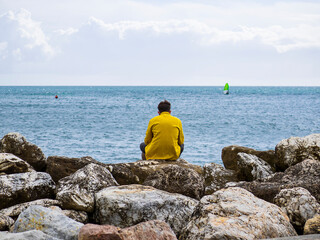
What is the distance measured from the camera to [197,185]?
6414mm

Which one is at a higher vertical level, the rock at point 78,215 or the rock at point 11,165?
the rock at point 11,165

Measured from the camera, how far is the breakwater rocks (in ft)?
15.0

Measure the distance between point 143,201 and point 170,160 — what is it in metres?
3.73

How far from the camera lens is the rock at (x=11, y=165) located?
7371 millimetres

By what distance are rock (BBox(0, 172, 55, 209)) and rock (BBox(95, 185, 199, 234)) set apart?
4.09ft

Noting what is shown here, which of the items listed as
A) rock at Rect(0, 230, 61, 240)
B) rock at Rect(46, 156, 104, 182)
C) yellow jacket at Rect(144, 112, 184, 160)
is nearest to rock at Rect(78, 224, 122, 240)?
rock at Rect(0, 230, 61, 240)

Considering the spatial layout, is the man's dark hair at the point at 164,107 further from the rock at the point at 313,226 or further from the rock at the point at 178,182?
the rock at the point at 313,226

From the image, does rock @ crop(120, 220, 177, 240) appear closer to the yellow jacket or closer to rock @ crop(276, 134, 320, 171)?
the yellow jacket

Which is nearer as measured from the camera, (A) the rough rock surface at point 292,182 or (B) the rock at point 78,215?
(B) the rock at point 78,215

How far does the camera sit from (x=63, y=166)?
778cm

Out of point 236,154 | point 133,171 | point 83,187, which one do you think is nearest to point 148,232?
point 83,187

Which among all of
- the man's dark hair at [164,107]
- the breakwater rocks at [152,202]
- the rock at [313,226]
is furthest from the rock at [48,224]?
the man's dark hair at [164,107]

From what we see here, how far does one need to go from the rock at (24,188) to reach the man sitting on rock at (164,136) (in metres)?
2.94

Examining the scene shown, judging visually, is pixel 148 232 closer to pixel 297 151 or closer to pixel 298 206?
pixel 298 206
